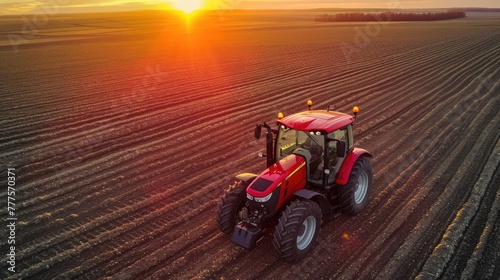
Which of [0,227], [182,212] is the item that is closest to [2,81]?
[0,227]

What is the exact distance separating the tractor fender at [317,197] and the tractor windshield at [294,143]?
2.35 ft

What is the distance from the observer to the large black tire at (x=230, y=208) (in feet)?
19.8

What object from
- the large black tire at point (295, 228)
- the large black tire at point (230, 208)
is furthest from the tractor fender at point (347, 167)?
the large black tire at point (230, 208)

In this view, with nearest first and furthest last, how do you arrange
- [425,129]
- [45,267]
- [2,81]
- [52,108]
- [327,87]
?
[45,267]
[425,129]
[52,108]
[327,87]
[2,81]

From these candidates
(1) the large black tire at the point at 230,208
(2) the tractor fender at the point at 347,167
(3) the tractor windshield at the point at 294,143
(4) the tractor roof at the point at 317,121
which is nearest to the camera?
(1) the large black tire at the point at 230,208

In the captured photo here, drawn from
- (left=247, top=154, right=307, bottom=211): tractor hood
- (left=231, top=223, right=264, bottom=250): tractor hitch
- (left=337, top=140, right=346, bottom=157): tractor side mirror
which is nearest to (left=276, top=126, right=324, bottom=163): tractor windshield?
(left=247, top=154, right=307, bottom=211): tractor hood

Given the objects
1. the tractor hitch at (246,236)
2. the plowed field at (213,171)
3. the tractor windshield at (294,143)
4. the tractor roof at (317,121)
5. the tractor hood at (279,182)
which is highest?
the tractor roof at (317,121)

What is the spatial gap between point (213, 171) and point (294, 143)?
314 cm

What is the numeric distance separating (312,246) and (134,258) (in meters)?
2.86

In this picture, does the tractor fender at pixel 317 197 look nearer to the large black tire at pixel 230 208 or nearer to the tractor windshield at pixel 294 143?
the tractor windshield at pixel 294 143

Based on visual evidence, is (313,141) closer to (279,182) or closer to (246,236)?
(279,182)

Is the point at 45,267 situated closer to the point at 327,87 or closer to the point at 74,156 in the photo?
the point at 74,156

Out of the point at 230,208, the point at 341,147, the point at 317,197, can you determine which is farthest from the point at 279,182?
the point at 341,147

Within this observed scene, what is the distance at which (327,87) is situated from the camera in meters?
18.0
